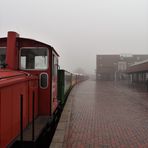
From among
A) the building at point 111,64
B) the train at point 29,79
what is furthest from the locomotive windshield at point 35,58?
the building at point 111,64

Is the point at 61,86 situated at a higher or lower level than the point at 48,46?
lower

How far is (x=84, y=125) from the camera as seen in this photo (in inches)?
328

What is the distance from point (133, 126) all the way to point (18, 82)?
5007mm

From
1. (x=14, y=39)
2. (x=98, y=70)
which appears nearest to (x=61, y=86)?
(x=14, y=39)

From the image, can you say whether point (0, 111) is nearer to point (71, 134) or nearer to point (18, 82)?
point (18, 82)

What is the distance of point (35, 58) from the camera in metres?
7.00

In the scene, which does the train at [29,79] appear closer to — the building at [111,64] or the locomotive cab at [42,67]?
the locomotive cab at [42,67]

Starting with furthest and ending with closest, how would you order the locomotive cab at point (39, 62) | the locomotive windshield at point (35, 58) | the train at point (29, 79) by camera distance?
the locomotive windshield at point (35, 58) < the locomotive cab at point (39, 62) < the train at point (29, 79)

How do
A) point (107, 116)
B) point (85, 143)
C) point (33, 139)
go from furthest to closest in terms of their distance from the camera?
point (107, 116), point (85, 143), point (33, 139)

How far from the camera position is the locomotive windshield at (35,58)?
6.91m

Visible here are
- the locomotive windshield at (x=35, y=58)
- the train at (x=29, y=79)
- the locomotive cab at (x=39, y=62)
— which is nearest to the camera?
the train at (x=29, y=79)

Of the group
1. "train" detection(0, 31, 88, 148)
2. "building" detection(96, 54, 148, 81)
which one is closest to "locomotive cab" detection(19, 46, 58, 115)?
"train" detection(0, 31, 88, 148)

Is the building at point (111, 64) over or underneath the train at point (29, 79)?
over

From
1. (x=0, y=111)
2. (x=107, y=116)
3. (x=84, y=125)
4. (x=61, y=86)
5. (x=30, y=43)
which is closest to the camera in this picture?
(x=0, y=111)
